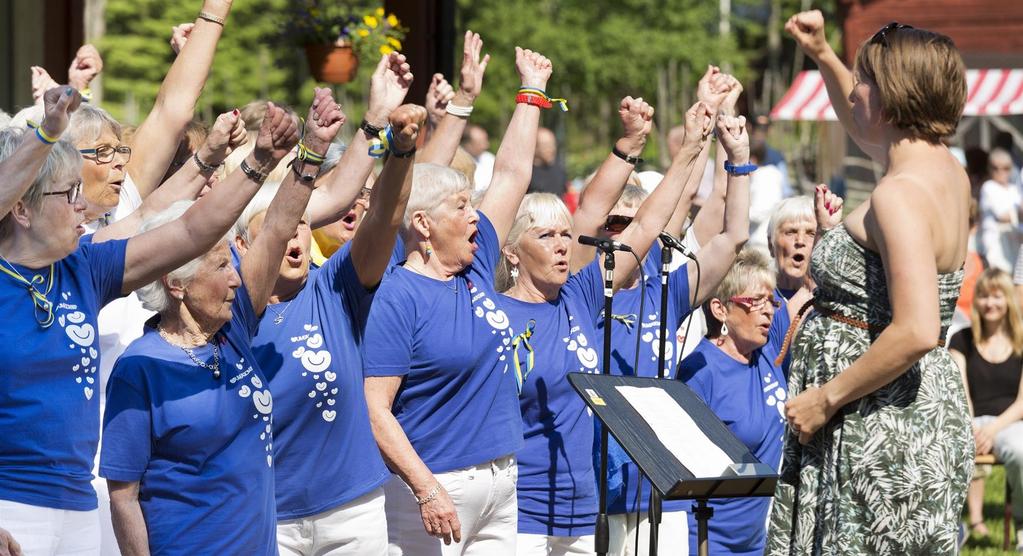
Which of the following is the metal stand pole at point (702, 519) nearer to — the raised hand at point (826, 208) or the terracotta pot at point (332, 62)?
the raised hand at point (826, 208)

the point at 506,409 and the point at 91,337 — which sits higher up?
the point at 91,337

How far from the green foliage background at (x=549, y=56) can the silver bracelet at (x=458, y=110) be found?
23863 millimetres

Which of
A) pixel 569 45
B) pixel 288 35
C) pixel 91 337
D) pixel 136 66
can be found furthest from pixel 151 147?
pixel 569 45

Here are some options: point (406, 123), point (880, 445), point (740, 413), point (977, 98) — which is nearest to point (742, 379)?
point (740, 413)

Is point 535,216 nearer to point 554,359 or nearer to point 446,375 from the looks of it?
point 554,359

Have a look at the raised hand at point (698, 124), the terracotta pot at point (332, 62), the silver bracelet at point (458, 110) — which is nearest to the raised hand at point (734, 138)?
the raised hand at point (698, 124)

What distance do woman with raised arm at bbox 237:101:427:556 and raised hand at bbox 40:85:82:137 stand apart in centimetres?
103

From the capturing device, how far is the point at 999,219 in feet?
43.0

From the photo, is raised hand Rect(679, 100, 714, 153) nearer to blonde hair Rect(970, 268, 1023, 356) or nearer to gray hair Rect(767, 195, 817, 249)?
gray hair Rect(767, 195, 817, 249)

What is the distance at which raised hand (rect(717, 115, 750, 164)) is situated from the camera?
17.5 feet

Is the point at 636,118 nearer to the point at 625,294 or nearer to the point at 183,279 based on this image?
the point at 625,294

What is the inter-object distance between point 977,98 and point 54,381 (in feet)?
58.5

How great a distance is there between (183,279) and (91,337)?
0.29 m

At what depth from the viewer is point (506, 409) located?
4.78m
